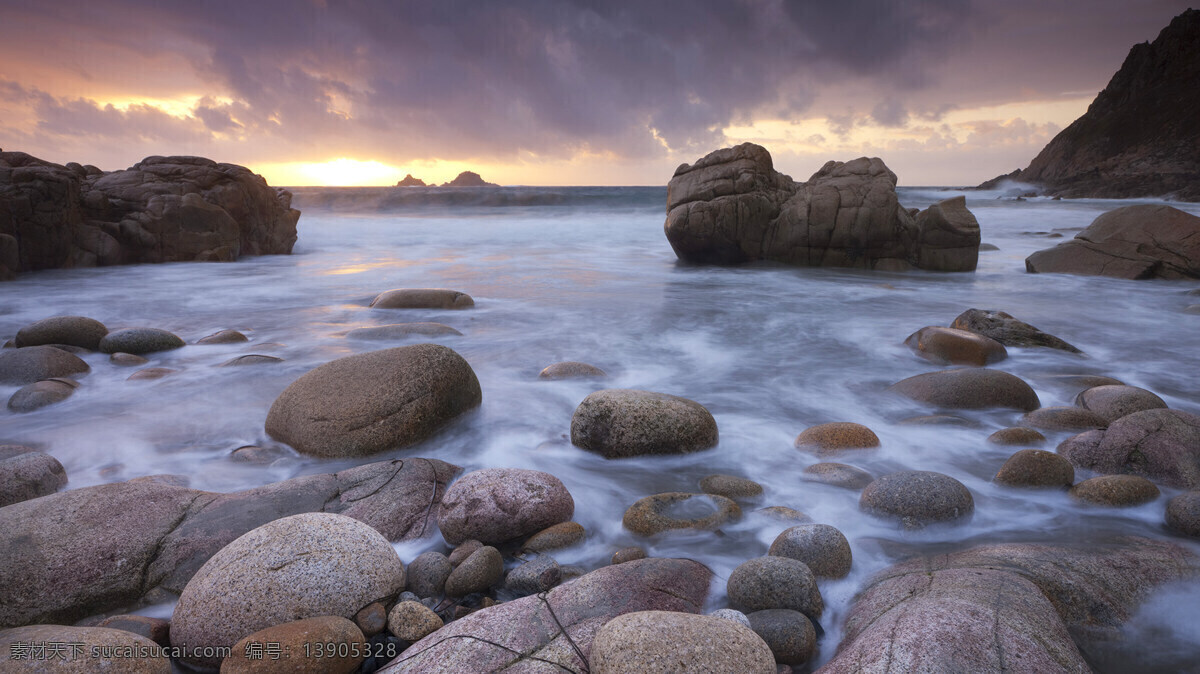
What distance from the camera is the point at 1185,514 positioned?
2.98 metres

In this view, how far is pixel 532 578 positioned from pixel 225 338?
6163 millimetres

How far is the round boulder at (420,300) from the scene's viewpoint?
9398 mm

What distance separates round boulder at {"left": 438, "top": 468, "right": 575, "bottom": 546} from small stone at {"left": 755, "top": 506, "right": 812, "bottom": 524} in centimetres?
103

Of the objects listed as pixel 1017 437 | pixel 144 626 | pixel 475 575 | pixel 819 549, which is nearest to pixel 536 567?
pixel 475 575

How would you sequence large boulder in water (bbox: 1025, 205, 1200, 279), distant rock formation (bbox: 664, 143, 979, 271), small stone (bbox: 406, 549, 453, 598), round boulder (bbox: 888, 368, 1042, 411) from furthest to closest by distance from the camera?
distant rock formation (bbox: 664, 143, 979, 271), large boulder in water (bbox: 1025, 205, 1200, 279), round boulder (bbox: 888, 368, 1042, 411), small stone (bbox: 406, 549, 453, 598)

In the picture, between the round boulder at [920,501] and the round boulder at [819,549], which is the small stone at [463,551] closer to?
the round boulder at [819,549]

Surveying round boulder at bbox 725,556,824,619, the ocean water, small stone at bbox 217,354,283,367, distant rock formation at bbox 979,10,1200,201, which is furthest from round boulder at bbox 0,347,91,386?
distant rock formation at bbox 979,10,1200,201

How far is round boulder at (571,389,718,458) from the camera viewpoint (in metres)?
4.12

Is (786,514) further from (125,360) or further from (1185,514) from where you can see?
(125,360)

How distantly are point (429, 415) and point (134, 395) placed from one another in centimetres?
292

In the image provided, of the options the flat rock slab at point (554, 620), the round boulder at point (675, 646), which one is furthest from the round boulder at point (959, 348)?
the round boulder at point (675, 646)

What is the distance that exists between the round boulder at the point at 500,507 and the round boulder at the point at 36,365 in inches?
186

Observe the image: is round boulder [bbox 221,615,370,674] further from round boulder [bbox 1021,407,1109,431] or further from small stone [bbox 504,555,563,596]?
round boulder [bbox 1021,407,1109,431]

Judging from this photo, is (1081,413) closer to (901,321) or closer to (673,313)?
(901,321)
